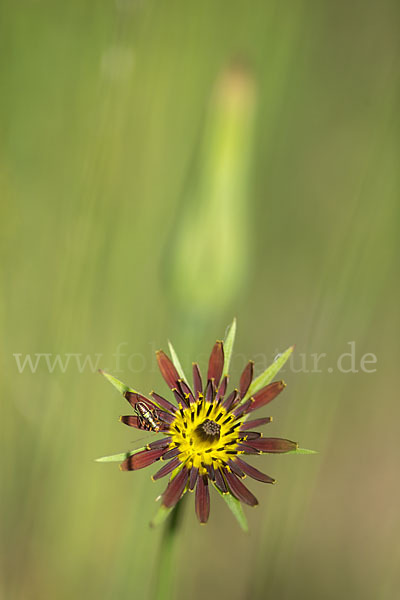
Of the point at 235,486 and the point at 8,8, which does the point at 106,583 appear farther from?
the point at 8,8

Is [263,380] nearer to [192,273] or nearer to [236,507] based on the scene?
[236,507]

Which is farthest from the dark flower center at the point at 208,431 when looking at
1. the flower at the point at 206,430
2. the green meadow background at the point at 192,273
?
the green meadow background at the point at 192,273

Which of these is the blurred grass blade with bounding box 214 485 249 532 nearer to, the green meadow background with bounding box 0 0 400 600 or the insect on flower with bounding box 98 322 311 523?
the insect on flower with bounding box 98 322 311 523

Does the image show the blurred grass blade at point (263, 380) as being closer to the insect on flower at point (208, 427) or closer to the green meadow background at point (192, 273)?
the insect on flower at point (208, 427)

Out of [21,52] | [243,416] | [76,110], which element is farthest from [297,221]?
[243,416]

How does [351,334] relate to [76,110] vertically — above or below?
below

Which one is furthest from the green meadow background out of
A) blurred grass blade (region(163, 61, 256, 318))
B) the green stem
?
the green stem

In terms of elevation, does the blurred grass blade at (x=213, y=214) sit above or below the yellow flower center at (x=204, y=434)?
above
